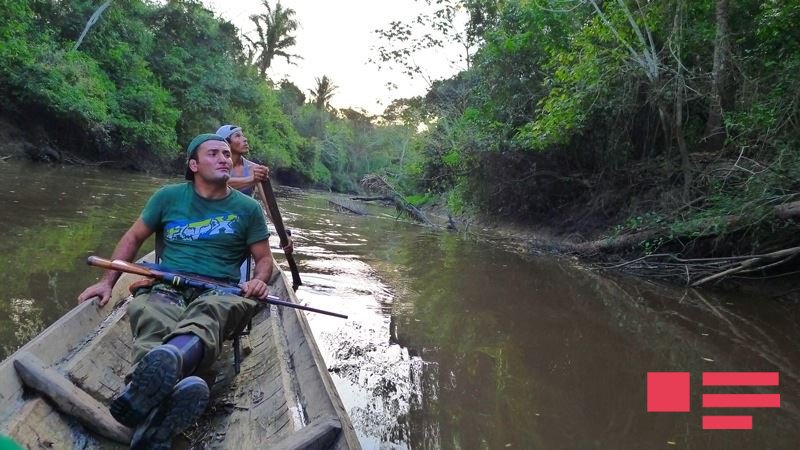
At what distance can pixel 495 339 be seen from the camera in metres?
4.37

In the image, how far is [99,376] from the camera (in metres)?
2.35

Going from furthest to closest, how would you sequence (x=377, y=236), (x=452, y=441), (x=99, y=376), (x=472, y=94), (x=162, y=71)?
(x=162, y=71), (x=472, y=94), (x=377, y=236), (x=452, y=441), (x=99, y=376)

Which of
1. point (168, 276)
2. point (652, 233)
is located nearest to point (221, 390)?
point (168, 276)

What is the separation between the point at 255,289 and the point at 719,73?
25.1ft

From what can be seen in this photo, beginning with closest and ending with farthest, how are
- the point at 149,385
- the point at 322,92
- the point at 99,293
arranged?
1. the point at 149,385
2. the point at 99,293
3. the point at 322,92

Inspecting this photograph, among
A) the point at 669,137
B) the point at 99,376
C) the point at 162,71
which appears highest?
the point at 162,71

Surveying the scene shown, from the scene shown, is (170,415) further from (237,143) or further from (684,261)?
(684,261)

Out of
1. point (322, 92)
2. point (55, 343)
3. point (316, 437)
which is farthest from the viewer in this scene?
point (322, 92)

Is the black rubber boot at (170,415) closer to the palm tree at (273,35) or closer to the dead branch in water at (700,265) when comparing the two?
the dead branch in water at (700,265)

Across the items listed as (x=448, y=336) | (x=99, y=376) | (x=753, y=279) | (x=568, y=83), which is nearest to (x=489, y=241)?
(x=568, y=83)

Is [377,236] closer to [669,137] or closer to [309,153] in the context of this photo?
[669,137]

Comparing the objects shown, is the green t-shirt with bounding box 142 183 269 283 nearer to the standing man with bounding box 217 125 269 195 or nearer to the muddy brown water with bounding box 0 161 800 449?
the muddy brown water with bounding box 0 161 800 449

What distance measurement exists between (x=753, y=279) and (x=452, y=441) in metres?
6.22

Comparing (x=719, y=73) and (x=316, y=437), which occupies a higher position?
(x=719, y=73)
